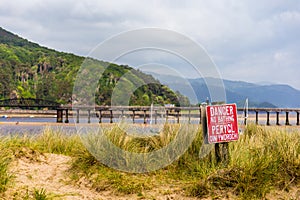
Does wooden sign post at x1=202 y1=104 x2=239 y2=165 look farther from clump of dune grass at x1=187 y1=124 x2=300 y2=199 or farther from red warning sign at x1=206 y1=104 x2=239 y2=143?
clump of dune grass at x1=187 y1=124 x2=300 y2=199

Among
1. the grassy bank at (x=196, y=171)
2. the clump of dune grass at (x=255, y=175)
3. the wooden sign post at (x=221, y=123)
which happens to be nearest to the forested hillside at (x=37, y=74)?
the grassy bank at (x=196, y=171)

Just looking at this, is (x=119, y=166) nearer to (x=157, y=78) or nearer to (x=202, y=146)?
(x=202, y=146)

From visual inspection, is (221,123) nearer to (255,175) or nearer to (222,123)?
(222,123)

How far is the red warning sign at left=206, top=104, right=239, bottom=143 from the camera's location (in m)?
6.23

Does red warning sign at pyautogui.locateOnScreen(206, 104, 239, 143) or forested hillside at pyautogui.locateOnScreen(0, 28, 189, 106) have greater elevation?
forested hillside at pyautogui.locateOnScreen(0, 28, 189, 106)

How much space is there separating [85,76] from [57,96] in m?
66.7

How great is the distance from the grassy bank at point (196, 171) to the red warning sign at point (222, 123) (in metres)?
0.37

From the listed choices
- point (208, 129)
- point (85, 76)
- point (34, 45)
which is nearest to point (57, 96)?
point (34, 45)

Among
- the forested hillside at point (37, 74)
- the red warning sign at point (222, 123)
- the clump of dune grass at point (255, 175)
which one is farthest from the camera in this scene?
the forested hillside at point (37, 74)

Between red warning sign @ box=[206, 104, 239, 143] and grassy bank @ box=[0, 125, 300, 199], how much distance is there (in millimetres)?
373

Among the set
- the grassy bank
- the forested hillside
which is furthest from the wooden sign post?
the forested hillside

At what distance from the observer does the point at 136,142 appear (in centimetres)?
732

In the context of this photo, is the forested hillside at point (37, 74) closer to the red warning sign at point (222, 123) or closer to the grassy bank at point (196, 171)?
the grassy bank at point (196, 171)

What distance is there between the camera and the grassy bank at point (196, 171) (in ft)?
18.5
